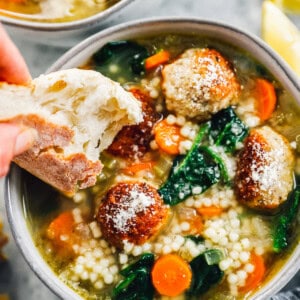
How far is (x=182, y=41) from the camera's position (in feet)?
9.09

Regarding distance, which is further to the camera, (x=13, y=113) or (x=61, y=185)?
(x=61, y=185)

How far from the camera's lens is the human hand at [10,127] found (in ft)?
7.26

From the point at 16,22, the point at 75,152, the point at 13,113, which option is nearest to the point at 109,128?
the point at 75,152

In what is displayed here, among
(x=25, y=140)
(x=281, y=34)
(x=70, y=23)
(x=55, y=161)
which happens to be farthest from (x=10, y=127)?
(x=281, y=34)

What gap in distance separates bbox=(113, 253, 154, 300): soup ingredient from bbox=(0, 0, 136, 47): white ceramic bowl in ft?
2.88

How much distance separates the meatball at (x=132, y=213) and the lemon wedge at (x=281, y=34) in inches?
30.4

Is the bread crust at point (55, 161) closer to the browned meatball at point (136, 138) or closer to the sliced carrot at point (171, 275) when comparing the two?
the browned meatball at point (136, 138)

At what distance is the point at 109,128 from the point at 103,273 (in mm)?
513

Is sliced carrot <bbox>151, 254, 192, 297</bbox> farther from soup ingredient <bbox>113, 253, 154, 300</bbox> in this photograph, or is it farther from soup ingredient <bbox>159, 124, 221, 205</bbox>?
soup ingredient <bbox>159, 124, 221, 205</bbox>

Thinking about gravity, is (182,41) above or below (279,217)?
above

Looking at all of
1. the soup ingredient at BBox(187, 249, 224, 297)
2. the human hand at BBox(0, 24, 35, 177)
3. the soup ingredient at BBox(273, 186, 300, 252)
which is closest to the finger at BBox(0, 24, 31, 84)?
the human hand at BBox(0, 24, 35, 177)

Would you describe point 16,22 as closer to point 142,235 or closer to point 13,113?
point 13,113

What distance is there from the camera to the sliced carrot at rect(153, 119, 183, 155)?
266cm

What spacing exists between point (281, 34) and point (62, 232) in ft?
3.70
